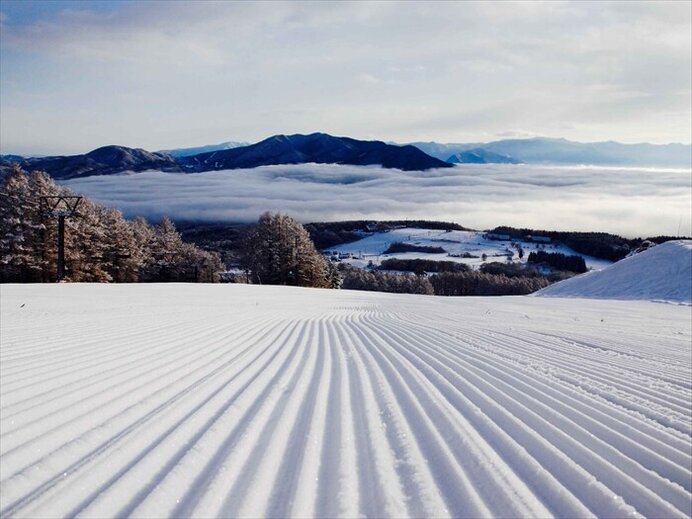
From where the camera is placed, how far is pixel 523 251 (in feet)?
376

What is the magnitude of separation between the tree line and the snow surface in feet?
212

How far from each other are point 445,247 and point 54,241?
4245 inches

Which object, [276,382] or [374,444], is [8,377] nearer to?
[276,382]

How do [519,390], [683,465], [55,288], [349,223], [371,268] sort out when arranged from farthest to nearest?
[349,223]
[371,268]
[55,288]
[519,390]
[683,465]

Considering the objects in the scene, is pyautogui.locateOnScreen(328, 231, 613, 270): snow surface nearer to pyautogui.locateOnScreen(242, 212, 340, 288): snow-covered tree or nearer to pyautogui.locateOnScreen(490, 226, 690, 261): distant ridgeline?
pyautogui.locateOnScreen(490, 226, 690, 261): distant ridgeline

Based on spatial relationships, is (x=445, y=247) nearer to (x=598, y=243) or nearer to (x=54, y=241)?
(x=598, y=243)

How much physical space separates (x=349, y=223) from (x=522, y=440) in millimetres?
173111

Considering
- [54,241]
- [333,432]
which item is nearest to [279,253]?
[54,241]

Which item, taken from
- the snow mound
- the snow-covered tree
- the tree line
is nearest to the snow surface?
the snow-covered tree

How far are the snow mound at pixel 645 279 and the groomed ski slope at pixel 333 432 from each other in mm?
22734

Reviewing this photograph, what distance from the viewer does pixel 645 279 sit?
2845 cm

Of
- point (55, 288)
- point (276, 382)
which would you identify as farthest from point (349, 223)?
point (276, 382)

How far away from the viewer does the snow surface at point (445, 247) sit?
108m

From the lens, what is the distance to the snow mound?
2609 centimetres
